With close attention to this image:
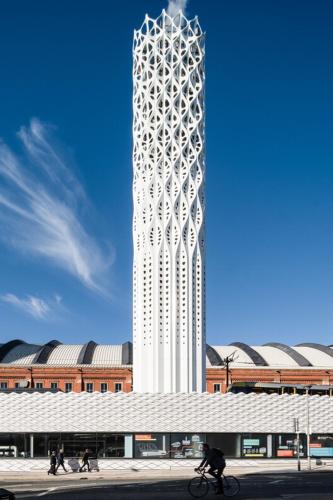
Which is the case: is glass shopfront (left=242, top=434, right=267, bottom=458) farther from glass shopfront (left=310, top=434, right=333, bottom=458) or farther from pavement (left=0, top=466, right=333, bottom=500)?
pavement (left=0, top=466, right=333, bottom=500)

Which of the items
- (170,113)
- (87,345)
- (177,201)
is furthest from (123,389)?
(170,113)

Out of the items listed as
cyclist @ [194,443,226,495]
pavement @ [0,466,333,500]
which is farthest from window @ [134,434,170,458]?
cyclist @ [194,443,226,495]

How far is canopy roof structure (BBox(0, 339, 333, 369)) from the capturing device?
83812 mm

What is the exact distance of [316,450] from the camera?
2242 inches

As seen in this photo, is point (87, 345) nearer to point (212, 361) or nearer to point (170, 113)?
point (212, 361)

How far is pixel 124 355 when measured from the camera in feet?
282

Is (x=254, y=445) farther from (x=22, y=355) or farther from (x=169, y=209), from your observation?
(x=22, y=355)

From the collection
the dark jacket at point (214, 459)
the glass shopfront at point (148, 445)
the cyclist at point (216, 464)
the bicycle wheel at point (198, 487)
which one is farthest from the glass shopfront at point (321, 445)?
the dark jacket at point (214, 459)

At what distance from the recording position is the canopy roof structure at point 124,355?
275 feet

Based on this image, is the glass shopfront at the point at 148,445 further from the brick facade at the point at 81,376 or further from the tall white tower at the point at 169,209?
the brick facade at the point at 81,376

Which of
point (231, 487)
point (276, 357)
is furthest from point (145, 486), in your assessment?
point (276, 357)

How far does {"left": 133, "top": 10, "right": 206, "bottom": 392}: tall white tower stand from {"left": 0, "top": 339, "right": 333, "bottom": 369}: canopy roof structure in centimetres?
1855

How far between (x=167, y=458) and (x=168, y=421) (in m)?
2.87

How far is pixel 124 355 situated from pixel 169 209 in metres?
26.0
